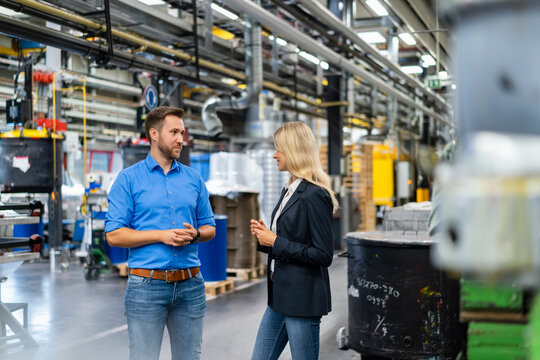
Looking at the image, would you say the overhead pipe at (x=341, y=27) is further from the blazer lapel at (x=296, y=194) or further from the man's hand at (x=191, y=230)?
the man's hand at (x=191, y=230)

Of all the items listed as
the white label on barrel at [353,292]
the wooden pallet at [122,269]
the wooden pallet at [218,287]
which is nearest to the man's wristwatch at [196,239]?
the white label on barrel at [353,292]

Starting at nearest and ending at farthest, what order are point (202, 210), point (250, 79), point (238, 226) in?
1. point (202, 210)
2. point (238, 226)
3. point (250, 79)

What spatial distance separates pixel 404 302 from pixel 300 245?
1.61 m

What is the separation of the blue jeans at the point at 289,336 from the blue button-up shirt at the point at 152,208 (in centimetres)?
52

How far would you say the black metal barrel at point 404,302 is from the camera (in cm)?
408

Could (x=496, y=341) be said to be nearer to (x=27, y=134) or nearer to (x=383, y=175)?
(x=27, y=134)

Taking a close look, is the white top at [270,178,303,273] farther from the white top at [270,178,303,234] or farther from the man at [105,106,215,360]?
the man at [105,106,215,360]

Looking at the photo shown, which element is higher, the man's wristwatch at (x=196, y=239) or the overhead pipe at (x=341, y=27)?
the overhead pipe at (x=341, y=27)

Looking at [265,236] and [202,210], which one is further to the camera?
[202,210]

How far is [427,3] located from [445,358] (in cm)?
587

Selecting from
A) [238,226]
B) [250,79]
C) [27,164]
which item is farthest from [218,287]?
[250,79]

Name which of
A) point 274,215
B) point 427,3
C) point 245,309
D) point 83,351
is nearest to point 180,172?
point 274,215

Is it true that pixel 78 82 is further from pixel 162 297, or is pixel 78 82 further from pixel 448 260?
pixel 448 260

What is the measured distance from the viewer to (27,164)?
343 inches
